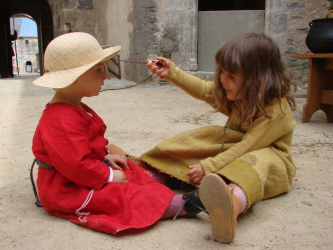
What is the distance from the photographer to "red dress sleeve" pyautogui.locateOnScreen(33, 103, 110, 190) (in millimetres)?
1117

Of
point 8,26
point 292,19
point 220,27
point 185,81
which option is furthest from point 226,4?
point 185,81

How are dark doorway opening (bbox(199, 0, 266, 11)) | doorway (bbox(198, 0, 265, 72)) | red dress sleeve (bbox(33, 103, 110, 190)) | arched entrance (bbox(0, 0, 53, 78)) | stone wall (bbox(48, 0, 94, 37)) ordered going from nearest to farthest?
red dress sleeve (bbox(33, 103, 110, 190)) → doorway (bbox(198, 0, 265, 72)) → stone wall (bbox(48, 0, 94, 37)) → dark doorway opening (bbox(199, 0, 266, 11)) → arched entrance (bbox(0, 0, 53, 78))

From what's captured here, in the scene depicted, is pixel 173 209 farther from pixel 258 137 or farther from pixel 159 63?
pixel 159 63

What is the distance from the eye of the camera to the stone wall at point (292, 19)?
4789 millimetres

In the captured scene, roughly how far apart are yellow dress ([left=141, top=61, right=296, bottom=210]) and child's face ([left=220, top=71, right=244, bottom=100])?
0.16 metres

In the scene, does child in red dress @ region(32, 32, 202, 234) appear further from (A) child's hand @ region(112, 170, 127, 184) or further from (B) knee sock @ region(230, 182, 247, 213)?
(B) knee sock @ region(230, 182, 247, 213)

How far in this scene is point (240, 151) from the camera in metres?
1.34

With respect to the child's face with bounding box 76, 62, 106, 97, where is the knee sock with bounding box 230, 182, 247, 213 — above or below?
below

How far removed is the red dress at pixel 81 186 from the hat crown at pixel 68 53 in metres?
0.16

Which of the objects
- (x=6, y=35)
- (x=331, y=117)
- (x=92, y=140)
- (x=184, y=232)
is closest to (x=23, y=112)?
(x=92, y=140)

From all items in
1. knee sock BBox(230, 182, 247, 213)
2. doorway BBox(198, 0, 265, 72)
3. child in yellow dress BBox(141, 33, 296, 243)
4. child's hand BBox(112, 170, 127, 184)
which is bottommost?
knee sock BBox(230, 182, 247, 213)

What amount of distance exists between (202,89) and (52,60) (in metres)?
0.81

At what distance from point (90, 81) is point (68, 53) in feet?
0.45

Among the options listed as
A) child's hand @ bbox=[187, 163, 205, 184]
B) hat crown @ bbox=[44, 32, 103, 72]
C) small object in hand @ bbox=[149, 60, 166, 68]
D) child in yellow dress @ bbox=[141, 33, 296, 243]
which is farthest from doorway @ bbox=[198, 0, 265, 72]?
hat crown @ bbox=[44, 32, 103, 72]
